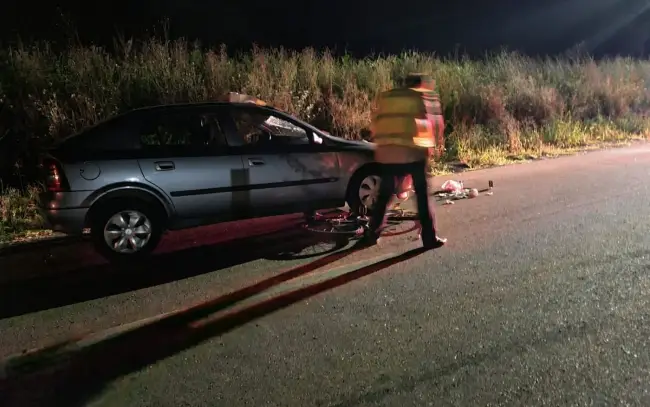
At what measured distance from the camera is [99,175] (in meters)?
5.98

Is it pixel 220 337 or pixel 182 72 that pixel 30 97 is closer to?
pixel 182 72

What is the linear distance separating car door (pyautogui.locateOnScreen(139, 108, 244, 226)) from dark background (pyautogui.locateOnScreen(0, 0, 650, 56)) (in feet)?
26.2

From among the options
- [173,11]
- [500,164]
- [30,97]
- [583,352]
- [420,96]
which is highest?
[173,11]

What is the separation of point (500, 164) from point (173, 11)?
39.7 ft

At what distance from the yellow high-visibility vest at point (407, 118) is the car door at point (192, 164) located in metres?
1.65

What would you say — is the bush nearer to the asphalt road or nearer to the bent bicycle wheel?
the asphalt road

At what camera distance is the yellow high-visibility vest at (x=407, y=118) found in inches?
240

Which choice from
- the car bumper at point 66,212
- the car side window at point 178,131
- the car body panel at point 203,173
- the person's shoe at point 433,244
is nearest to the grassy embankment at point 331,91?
the car bumper at point 66,212

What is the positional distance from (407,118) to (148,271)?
3.02 m

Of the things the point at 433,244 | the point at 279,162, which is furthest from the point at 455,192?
the point at 279,162

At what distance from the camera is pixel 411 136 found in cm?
617

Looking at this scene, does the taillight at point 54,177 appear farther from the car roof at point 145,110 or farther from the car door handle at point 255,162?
the car door handle at point 255,162

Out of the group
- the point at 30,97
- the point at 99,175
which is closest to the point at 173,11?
the point at 30,97

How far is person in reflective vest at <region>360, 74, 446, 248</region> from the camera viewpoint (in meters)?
6.12
